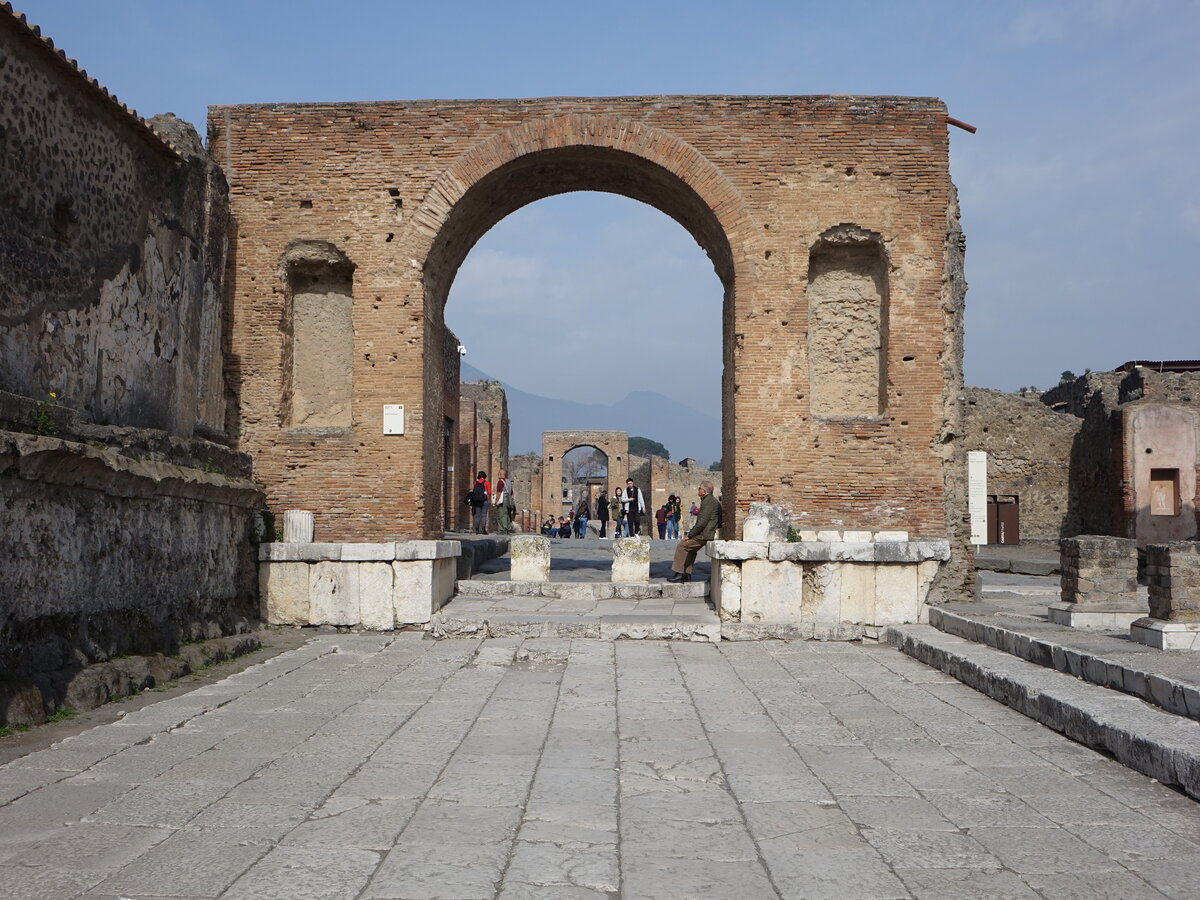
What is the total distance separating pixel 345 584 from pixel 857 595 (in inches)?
180

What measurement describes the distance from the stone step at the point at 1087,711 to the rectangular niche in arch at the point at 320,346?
244 inches

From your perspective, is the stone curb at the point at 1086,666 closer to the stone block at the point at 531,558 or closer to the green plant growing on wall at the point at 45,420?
the stone block at the point at 531,558

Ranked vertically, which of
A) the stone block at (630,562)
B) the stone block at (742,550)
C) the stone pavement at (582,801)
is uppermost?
the stone block at (742,550)

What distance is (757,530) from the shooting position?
9266 millimetres

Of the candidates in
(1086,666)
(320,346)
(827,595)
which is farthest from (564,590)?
(1086,666)

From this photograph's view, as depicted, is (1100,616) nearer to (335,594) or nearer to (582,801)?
(582,801)

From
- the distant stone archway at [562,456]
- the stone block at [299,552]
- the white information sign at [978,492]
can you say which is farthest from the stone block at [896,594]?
the distant stone archway at [562,456]

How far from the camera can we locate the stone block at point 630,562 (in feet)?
35.4

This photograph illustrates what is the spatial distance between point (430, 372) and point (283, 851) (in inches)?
292

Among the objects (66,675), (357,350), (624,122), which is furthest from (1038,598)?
(66,675)

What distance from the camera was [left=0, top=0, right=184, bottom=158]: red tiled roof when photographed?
577 centimetres

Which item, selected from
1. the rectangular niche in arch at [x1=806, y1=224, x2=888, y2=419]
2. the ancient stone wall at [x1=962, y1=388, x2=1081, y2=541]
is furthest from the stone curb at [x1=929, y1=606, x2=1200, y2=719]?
the ancient stone wall at [x1=962, y1=388, x2=1081, y2=541]

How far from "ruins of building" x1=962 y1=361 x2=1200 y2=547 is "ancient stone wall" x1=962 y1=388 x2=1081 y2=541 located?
2 centimetres

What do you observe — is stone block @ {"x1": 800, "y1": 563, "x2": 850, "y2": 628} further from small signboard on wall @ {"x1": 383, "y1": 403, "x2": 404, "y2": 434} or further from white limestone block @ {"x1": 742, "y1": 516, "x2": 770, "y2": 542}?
small signboard on wall @ {"x1": 383, "y1": 403, "x2": 404, "y2": 434}
